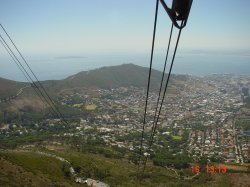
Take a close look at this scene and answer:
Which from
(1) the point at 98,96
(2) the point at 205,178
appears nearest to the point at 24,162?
(2) the point at 205,178

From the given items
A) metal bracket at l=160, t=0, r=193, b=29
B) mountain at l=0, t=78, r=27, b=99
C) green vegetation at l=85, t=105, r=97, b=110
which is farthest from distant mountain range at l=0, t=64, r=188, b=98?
metal bracket at l=160, t=0, r=193, b=29

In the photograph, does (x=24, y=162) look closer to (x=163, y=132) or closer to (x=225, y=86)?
(x=163, y=132)

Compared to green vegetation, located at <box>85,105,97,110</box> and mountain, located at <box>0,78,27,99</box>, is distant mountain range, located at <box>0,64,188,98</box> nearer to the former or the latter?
mountain, located at <box>0,78,27,99</box>

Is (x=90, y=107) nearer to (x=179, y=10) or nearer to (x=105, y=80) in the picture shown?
(x=105, y=80)

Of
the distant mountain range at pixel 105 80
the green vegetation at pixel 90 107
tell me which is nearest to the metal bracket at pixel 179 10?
the green vegetation at pixel 90 107

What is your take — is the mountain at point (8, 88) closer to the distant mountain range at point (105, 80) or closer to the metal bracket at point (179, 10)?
the distant mountain range at point (105, 80)

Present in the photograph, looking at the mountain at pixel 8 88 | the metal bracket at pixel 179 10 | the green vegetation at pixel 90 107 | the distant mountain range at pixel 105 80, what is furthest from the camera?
the distant mountain range at pixel 105 80

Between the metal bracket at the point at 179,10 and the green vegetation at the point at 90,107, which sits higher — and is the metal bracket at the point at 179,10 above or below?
above
